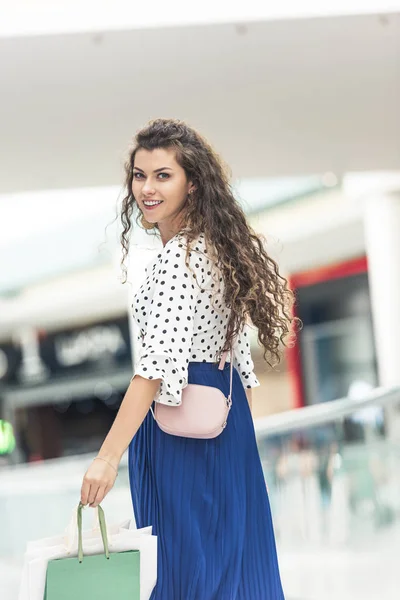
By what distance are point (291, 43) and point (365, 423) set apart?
218 cm

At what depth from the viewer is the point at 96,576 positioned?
1.93m

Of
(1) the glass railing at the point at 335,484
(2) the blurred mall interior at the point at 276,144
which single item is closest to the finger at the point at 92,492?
(2) the blurred mall interior at the point at 276,144

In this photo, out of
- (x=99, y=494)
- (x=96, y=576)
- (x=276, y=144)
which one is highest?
(x=276, y=144)

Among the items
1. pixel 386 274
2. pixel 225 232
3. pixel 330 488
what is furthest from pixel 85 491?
pixel 386 274

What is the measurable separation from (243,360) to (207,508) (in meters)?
0.34

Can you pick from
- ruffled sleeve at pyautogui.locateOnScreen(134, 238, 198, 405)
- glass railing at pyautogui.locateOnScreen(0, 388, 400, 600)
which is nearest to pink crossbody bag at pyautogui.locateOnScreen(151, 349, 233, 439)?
ruffled sleeve at pyautogui.locateOnScreen(134, 238, 198, 405)

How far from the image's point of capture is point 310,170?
6.59 m

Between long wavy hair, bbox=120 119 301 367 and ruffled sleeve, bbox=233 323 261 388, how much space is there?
0.04 metres

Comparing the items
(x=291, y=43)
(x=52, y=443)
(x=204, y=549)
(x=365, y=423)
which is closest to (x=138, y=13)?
(x=291, y=43)

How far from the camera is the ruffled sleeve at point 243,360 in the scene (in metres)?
2.30

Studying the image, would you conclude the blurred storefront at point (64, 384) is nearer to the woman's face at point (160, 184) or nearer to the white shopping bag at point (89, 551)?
the woman's face at point (160, 184)

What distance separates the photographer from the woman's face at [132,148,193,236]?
2.21 meters

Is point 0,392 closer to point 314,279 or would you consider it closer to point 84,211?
point 314,279

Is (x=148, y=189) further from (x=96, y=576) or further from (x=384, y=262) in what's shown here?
(x=384, y=262)
